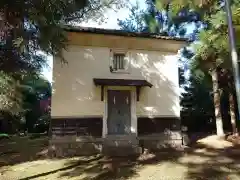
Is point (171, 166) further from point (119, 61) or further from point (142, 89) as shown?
point (119, 61)

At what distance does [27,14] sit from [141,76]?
6.19 metres

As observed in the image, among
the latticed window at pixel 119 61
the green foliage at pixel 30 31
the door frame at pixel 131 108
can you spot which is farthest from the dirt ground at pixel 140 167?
the latticed window at pixel 119 61

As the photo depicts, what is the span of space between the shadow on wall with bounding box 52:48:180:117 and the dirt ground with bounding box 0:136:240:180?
2218mm

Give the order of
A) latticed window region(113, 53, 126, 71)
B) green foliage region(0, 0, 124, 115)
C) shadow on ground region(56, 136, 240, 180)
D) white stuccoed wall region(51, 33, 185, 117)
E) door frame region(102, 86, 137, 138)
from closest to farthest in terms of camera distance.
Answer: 1. green foliage region(0, 0, 124, 115)
2. shadow on ground region(56, 136, 240, 180)
3. white stuccoed wall region(51, 33, 185, 117)
4. door frame region(102, 86, 137, 138)
5. latticed window region(113, 53, 126, 71)

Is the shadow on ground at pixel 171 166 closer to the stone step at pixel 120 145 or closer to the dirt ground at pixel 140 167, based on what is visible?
the dirt ground at pixel 140 167

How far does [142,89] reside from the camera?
12719mm

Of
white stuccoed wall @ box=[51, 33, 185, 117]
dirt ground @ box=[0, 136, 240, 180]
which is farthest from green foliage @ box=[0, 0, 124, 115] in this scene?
dirt ground @ box=[0, 136, 240, 180]

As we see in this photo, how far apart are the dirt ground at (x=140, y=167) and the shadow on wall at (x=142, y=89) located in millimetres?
2218

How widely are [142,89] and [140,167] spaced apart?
4.34 meters

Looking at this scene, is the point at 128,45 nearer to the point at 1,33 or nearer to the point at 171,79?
the point at 171,79

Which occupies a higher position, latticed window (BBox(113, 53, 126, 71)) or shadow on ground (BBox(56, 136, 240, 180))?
latticed window (BBox(113, 53, 126, 71))

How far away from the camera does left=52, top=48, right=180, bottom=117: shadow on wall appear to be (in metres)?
12.0

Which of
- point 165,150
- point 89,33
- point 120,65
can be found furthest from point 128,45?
point 165,150

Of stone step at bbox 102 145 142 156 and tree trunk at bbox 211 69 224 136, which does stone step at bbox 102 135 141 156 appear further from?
tree trunk at bbox 211 69 224 136
